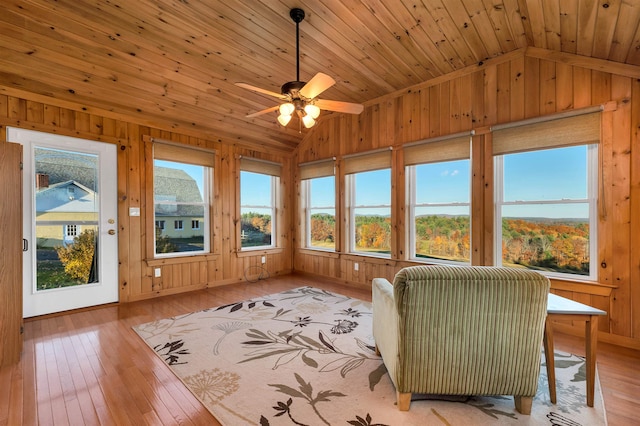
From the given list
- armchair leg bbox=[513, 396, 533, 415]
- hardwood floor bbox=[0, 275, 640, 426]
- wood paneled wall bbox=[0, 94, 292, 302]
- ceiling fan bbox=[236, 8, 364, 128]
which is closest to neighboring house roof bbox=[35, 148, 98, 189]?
wood paneled wall bbox=[0, 94, 292, 302]

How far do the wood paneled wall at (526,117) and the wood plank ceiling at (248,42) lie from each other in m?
0.19

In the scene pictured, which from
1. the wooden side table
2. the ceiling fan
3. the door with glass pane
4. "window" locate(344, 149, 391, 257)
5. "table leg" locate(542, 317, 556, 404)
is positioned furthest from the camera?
"window" locate(344, 149, 391, 257)

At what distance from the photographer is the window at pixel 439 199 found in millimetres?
3625

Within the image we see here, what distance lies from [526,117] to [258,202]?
166 inches

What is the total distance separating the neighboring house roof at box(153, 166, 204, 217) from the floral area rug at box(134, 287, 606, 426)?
1728 millimetres

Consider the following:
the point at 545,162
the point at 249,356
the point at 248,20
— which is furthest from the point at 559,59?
the point at 249,356

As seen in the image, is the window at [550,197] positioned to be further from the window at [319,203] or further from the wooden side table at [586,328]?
the window at [319,203]

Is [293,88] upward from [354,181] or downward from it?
upward

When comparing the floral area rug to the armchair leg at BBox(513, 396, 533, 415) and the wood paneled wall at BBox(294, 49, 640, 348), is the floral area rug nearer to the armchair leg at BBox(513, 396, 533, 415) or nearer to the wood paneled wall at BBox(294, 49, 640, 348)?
the armchair leg at BBox(513, 396, 533, 415)

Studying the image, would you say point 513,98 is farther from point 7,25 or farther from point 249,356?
point 7,25

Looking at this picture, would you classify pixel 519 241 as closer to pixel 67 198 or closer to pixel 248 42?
pixel 248 42

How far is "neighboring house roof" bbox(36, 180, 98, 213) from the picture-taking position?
322 centimetres

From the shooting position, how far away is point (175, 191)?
14.0ft

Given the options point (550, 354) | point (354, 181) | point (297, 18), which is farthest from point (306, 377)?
point (354, 181)
